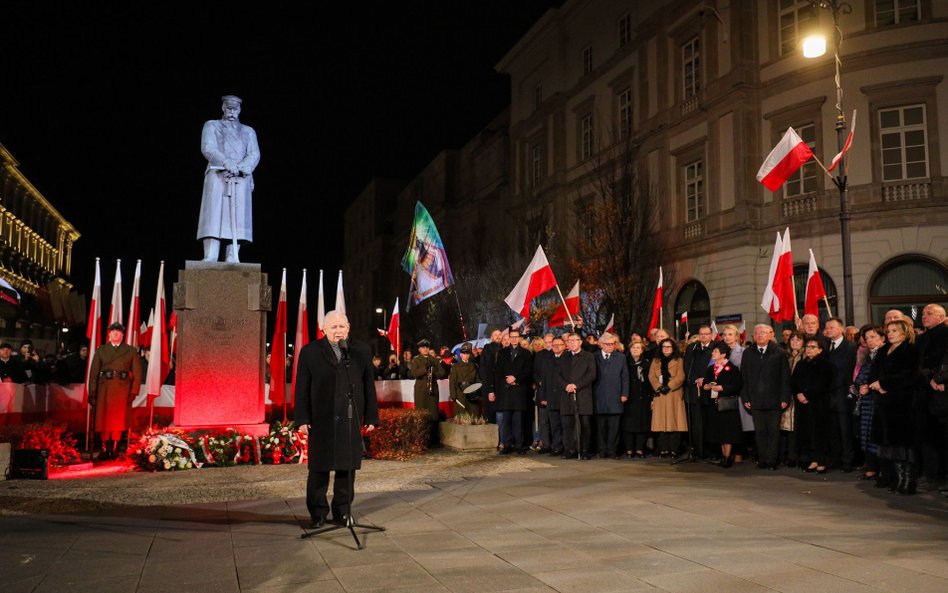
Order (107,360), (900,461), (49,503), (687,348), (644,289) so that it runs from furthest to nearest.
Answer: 1. (644,289)
2. (687,348)
3. (107,360)
4. (900,461)
5. (49,503)

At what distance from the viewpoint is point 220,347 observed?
38.5ft

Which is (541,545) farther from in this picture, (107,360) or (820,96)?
(820,96)

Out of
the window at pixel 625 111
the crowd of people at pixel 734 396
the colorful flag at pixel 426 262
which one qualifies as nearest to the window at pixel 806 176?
the window at pixel 625 111

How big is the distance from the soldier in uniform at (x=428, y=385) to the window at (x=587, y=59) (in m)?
28.8

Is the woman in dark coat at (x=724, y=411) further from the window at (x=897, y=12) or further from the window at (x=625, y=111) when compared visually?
the window at (x=625, y=111)

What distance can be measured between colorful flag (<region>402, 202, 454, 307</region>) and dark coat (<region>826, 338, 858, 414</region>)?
357 inches

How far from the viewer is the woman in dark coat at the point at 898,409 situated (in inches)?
347

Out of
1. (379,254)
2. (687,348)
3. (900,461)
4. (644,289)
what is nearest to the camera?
(900,461)

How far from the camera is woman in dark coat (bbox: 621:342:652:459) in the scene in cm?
1302

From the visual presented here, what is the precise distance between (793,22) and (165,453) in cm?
2488

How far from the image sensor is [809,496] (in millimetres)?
8656

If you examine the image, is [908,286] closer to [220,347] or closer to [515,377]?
[515,377]

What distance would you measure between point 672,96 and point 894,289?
12.3m

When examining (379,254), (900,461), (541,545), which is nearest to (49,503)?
(541,545)
